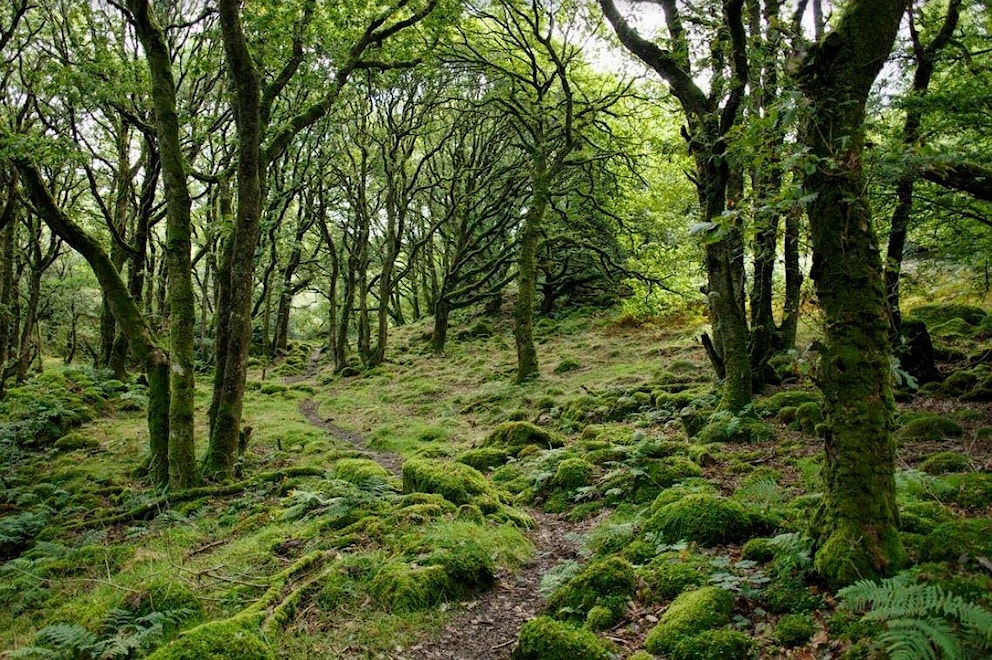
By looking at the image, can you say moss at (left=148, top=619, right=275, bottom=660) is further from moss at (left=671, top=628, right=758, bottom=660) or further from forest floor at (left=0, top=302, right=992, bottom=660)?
moss at (left=671, top=628, right=758, bottom=660)

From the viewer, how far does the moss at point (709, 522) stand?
536 centimetres

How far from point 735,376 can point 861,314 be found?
19.0 feet

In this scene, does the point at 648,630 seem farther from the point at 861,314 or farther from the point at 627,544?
the point at 861,314

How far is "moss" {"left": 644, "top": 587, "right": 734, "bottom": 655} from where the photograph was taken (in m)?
4.02

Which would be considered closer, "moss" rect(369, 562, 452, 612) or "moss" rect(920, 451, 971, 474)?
"moss" rect(369, 562, 452, 612)

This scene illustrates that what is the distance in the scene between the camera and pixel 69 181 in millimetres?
19672

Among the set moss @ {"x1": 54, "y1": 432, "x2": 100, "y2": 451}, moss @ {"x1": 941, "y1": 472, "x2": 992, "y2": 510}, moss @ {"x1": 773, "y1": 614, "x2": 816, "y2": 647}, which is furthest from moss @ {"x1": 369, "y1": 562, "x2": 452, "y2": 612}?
moss @ {"x1": 54, "y1": 432, "x2": 100, "y2": 451}

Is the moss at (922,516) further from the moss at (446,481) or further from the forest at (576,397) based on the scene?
the moss at (446,481)

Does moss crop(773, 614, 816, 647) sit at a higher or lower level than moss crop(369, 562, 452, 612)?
higher

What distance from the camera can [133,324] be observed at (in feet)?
33.1

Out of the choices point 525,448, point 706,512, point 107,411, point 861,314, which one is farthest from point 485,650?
point 107,411

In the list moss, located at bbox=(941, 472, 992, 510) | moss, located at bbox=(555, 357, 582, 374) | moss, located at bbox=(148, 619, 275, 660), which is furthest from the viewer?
moss, located at bbox=(555, 357, 582, 374)

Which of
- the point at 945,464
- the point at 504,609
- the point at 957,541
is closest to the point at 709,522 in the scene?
the point at 957,541

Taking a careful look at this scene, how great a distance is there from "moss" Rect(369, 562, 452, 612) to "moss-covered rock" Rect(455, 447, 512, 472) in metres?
4.53
